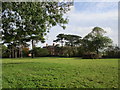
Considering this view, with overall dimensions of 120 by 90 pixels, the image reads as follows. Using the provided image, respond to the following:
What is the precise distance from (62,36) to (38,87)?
3256 cm

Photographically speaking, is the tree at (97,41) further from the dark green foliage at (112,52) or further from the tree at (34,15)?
the tree at (34,15)

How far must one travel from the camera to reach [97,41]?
32938mm

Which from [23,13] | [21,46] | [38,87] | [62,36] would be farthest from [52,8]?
[21,46]

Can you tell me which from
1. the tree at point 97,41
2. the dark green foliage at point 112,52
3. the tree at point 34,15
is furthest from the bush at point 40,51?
the tree at point 34,15

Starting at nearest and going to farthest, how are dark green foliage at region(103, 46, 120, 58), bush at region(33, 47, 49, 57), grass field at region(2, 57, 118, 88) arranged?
grass field at region(2, 57, 118, 88), dark green foliage at region(103, 46, 120, 58), bush at region(33, 47, 49, 57)

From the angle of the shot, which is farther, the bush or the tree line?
the bush

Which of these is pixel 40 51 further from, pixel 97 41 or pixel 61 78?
pixel 61 78

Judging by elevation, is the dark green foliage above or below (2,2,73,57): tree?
below

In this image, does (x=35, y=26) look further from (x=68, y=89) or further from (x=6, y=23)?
(x=68, y=89)

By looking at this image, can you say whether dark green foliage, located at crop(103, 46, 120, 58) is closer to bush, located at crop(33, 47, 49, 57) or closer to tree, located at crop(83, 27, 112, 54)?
tree, located at crop(83, 27, 112, 54)

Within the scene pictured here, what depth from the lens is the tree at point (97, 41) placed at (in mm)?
32537

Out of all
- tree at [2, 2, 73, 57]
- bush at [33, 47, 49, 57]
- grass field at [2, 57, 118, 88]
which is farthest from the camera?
bush at [33, 47, 49, 57]

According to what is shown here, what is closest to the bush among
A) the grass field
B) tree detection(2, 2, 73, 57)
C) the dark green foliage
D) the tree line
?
the tree line

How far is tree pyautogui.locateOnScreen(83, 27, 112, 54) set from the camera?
32.5 m
